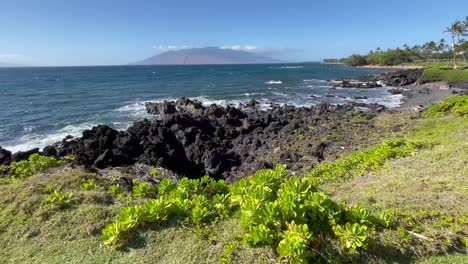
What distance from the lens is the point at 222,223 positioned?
5.31m

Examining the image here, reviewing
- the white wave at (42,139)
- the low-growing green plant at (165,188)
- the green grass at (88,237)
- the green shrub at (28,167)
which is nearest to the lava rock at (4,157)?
the white wave at (42,139)

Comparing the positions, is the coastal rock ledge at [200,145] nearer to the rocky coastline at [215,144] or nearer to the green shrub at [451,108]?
the rocky coastline at [215,144]

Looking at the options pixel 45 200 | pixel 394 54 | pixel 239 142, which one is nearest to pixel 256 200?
pixel 45 200

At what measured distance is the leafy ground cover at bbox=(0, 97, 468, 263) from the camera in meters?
4.59

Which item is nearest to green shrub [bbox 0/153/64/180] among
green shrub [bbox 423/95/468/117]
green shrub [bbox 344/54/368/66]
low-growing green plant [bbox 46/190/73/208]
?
low-growing green plant [bbox 46/190/73/208]

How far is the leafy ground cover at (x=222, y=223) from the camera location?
15.0ft

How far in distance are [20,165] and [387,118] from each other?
21.0 m

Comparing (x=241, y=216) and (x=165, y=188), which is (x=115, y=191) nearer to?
(x=165, y=188)

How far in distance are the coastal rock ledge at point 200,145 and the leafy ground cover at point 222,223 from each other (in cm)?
731

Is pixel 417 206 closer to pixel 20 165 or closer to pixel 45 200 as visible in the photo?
pixel 45 200

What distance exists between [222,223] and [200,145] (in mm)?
13321

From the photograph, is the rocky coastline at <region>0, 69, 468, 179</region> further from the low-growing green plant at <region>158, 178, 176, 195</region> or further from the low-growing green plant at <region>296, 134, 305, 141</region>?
the low-growing green plant at <region>158, 178, 176, 195</region>

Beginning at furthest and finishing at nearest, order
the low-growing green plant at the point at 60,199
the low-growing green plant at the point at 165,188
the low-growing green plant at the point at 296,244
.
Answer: the low-growing green plant at the point at 165,188 → the low-growing green plant at the point at 60,199 → the low-growing green plant at the point at 296,244

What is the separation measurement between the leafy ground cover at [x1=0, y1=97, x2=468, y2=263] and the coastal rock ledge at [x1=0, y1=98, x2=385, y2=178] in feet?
24.0
